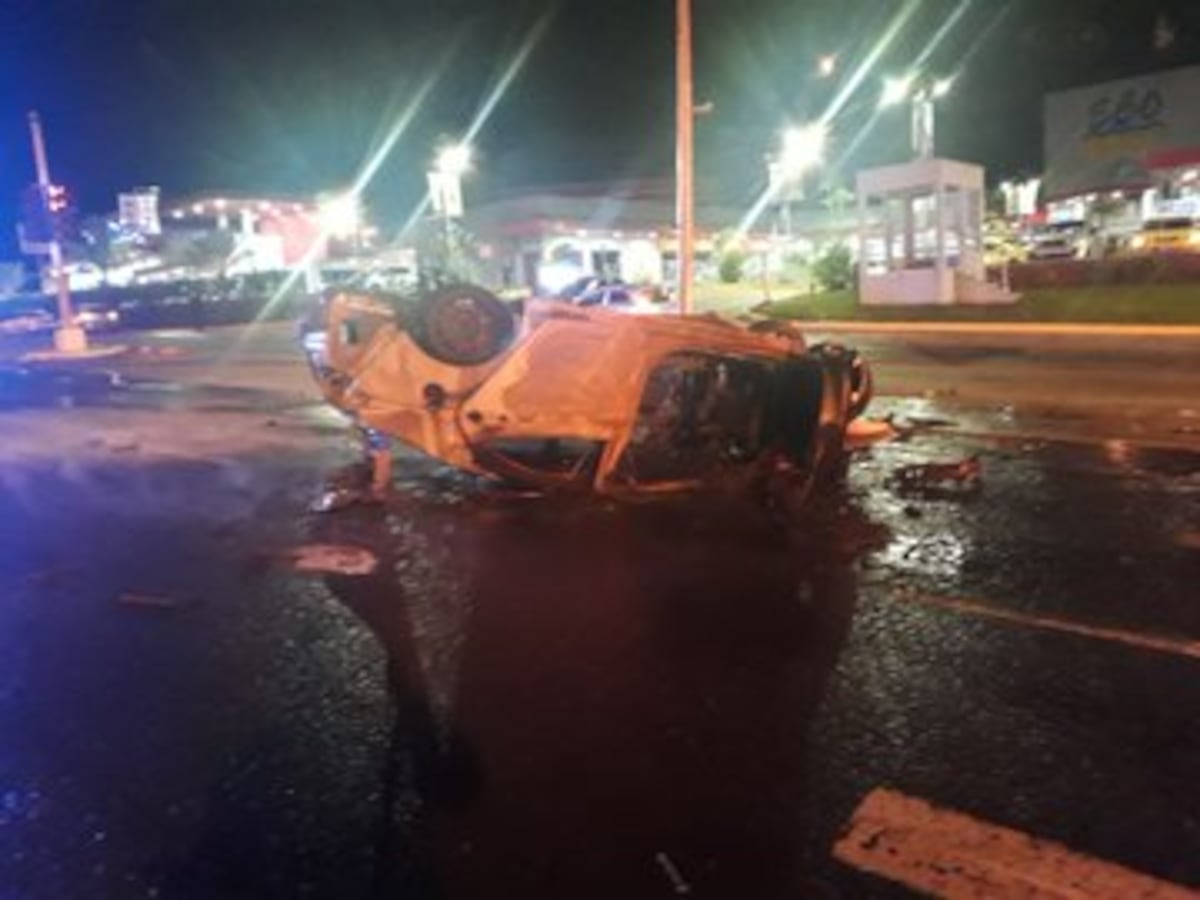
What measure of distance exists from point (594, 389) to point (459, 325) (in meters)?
1.18

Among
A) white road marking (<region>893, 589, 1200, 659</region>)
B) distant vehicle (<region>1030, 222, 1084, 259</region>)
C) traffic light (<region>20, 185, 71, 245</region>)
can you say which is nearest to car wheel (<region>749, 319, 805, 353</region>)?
white road marking (<region>893, 589, 1200, 659</region>)

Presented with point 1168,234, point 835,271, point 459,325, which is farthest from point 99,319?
point 459,325

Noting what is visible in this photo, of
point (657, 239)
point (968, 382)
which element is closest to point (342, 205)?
point (657, 239)

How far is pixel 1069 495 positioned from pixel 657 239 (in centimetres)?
6057

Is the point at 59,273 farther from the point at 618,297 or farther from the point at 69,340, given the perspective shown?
the point at 618,297

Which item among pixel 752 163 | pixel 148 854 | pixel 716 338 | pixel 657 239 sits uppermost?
pixel 752 163

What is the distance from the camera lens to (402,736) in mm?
4484

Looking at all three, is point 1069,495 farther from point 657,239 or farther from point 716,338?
point 657,239

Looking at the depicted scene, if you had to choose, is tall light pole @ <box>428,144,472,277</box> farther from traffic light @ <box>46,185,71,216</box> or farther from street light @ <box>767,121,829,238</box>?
traffic light @ <box>46,185,71,216</box>

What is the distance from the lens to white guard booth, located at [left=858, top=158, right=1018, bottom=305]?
1246 inches

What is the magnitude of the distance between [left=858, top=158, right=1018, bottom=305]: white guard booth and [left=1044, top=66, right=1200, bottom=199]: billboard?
23511mm

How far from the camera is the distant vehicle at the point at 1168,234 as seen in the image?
42469 millimetres

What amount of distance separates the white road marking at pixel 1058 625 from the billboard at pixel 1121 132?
51.8m

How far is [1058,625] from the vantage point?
548 centimetres
